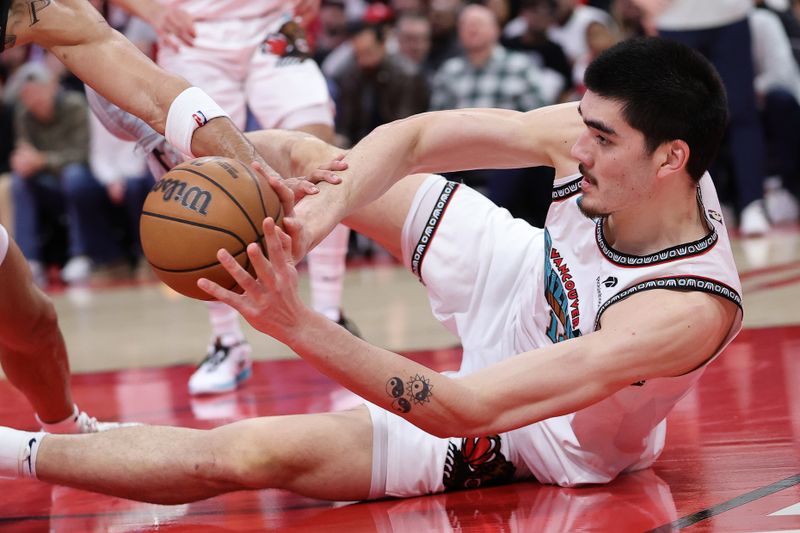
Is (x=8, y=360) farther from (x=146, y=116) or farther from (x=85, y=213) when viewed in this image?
(x=85, y=213)

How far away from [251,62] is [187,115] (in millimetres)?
2164

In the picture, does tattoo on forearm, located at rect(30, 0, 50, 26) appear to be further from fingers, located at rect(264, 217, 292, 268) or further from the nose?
the nose

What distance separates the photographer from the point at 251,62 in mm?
5422

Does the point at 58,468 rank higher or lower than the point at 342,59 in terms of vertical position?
higher

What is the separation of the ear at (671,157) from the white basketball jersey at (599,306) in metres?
0.16

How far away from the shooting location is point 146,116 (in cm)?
346

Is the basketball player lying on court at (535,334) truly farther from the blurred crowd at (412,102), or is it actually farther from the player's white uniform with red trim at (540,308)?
the blurred crowd at (412,102)

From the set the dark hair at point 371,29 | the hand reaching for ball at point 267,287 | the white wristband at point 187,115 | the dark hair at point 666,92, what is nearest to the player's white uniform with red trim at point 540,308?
the dark hair at point 666,92

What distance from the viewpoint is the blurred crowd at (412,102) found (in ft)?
32.2

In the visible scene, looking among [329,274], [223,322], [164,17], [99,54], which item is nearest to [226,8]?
[164,17]

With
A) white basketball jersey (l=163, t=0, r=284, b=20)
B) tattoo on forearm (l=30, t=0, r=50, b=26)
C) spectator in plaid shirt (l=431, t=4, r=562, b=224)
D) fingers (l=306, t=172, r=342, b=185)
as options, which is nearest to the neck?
fingers (l=306, t=172, r=342, b=185)

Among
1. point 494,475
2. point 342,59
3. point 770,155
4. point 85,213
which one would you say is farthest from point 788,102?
point 494,475

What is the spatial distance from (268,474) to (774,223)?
7942mm

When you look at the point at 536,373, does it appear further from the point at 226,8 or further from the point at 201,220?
the point at 226,8
